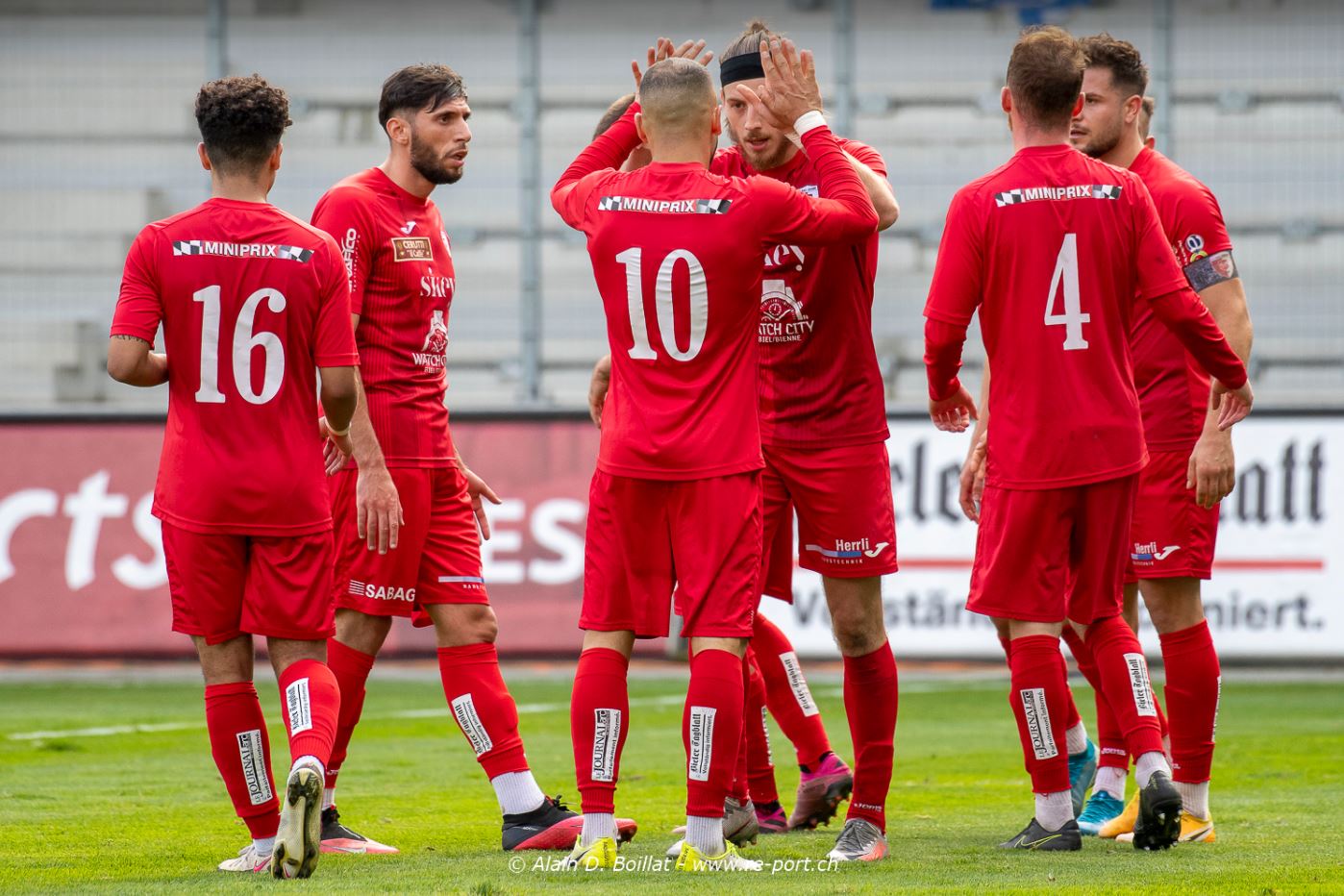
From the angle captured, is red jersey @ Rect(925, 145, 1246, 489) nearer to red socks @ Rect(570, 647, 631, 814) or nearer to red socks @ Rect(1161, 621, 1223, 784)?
red socks @ Rect(1161, 621, 1223, 784)

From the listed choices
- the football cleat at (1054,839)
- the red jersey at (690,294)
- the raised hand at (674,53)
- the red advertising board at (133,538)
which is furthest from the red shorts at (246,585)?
the red advertising board at (133,538)

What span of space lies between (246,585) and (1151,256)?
2709 millimetres

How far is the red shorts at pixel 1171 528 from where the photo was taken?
575cm

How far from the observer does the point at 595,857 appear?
15.8 ft

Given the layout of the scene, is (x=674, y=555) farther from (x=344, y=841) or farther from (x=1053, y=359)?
(x=344, y=841)

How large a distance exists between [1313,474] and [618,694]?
8.45m

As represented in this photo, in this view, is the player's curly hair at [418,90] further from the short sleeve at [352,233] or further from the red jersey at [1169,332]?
the red jersey at [1169,332]

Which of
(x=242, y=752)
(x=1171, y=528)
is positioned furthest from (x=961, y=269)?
(x=242, y=752)

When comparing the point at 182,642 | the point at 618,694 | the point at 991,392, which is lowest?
the point at 182,642

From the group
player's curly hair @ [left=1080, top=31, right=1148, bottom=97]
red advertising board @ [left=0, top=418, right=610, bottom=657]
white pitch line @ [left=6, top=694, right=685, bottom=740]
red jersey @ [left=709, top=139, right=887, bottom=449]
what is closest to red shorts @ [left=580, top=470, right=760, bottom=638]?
red jersey @ [left=709, top=139, right=887, bottom=449]

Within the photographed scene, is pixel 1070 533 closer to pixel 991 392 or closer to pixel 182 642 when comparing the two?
pixel 991 392

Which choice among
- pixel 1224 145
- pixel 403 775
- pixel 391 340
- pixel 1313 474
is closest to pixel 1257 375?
pixel 1224 145

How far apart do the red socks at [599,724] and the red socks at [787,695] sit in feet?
4.22

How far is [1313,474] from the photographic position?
12.1m
